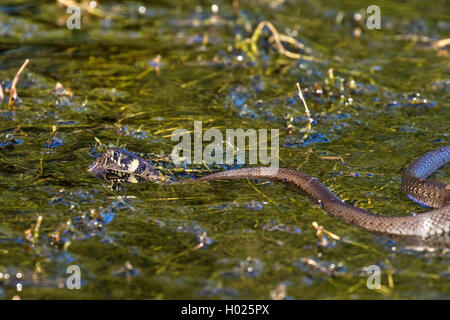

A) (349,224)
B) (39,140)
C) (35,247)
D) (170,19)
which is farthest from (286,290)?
(170,19)

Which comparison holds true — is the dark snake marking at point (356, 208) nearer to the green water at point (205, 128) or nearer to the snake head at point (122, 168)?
the snake head at point (122, 168)

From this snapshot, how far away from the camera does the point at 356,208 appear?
18.7 ft

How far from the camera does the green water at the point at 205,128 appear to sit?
4887 mm

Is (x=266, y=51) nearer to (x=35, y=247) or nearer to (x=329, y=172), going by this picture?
(x=329, y=172)

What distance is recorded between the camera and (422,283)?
477 centimetres

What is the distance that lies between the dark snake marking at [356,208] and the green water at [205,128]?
0.12m

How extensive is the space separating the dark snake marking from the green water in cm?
12

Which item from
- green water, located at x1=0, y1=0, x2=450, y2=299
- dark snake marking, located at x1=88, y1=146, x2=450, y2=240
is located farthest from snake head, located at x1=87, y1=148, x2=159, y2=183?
green water, located at x1=0, y1=0, x2=450, y2=299

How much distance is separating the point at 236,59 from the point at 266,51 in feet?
2.09

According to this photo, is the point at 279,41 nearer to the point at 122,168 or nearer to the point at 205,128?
the point at 205,128

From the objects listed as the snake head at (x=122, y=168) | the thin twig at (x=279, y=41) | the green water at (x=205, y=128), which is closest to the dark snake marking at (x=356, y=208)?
the snake head at (x=122, y=168)

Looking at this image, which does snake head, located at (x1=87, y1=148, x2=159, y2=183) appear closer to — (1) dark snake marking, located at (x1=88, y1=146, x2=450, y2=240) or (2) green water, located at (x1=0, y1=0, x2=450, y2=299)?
(1) dark snake marking, located at (x1=88, y1=146, x2=450, y2=240)

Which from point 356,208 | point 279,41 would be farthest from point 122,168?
point 279,41
